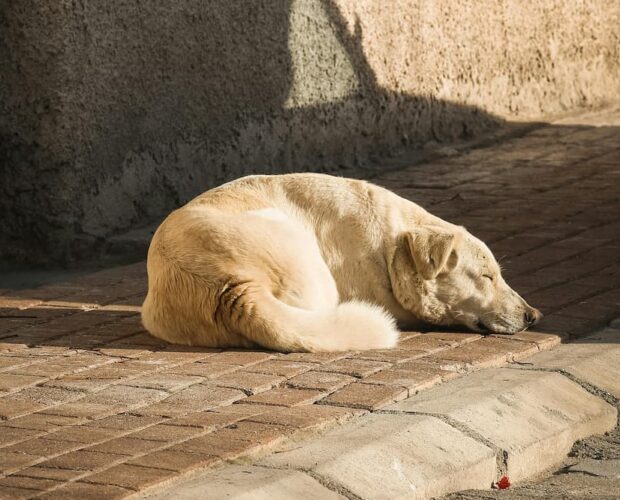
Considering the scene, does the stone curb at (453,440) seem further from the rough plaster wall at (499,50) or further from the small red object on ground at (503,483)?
the rough plaster wall at (499,50)

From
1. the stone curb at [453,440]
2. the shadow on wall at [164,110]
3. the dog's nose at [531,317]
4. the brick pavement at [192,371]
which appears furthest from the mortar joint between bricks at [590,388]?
the shadow on wall at [164,110]

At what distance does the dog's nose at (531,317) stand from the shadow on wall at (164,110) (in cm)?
300

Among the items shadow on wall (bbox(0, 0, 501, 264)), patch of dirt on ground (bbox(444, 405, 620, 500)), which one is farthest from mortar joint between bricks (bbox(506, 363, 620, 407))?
shadow on wall (bbox(0, 0, 501, 264))

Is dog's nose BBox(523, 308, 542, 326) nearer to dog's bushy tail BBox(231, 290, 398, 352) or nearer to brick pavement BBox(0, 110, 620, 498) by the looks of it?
brick pavement BBox(0, 110, 620, 498)

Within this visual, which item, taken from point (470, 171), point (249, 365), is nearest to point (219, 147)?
point (470, 171)

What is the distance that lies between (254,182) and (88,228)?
217cm

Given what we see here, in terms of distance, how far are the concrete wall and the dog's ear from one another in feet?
8.79

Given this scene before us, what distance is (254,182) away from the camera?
5.64 m

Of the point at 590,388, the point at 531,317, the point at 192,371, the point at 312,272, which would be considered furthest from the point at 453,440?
the point at 531,317

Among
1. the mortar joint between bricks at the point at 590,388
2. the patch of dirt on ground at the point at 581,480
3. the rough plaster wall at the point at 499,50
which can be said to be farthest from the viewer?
the rough plaster wall at the point at 499,50

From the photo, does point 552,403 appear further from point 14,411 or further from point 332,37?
point 332,37

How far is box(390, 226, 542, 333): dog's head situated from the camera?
5.45 metres

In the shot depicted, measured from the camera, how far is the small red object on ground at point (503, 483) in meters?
4.13

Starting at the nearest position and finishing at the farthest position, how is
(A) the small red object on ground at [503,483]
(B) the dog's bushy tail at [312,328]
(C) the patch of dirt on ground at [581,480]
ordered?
1. (C) the patch of dirt on ground at [581,480]
2. (A) the small red object on ground at [503,483]
3. (B) the dog's bushy tail at [312,328]
